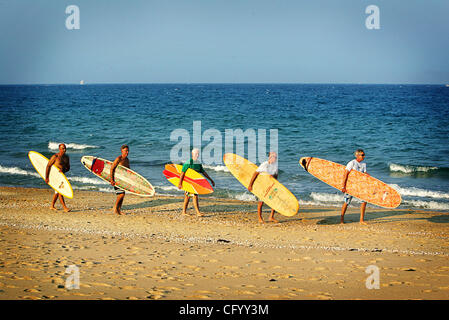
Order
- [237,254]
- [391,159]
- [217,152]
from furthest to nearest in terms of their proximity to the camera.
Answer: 1. [217,152]
2. [391,159]
3. [237,254]

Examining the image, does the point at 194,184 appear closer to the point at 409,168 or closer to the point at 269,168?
the point at 269,168

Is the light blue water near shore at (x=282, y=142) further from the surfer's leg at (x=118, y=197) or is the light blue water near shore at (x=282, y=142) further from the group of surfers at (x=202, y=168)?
the surfer's leg at (x=118, y=197)

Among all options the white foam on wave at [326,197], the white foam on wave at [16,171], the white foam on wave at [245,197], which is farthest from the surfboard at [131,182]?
the white foam on wave at [16,171]

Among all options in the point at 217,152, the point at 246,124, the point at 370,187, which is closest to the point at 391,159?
the point at 217,152

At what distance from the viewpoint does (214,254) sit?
A: 7.01 m

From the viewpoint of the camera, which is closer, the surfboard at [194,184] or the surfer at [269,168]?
the surfer at [269,168]

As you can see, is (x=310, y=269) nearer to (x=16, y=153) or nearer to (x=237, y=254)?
(x=237, y=254)

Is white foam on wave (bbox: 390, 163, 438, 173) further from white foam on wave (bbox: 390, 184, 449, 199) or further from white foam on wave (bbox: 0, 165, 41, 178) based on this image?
white foam on wave (bbox: 0, 165, 41, 178)

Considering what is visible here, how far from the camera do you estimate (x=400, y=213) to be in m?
11.9

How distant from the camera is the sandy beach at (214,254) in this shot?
17.6 ft

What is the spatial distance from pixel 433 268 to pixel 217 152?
1757 cm

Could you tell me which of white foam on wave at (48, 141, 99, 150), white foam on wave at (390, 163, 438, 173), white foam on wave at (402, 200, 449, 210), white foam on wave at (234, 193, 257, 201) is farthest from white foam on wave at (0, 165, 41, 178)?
white foam on wave at (390, 163, 438, 173)

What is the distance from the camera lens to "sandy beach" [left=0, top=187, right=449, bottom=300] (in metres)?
5.38
